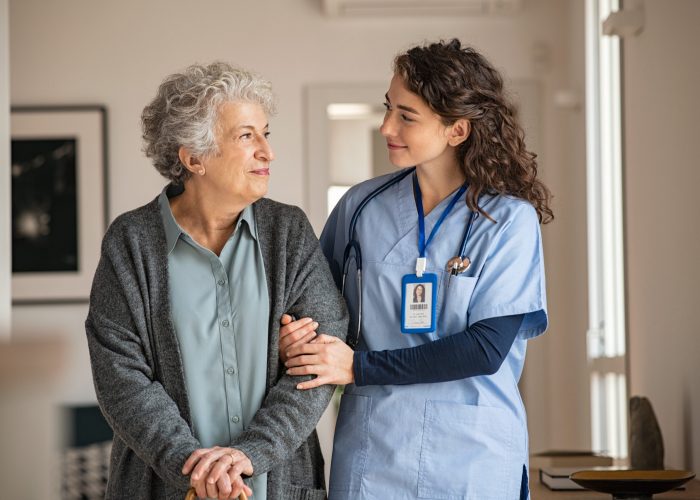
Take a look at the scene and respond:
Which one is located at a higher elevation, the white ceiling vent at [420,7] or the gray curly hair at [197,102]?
the white ceiling vent at [420,7]

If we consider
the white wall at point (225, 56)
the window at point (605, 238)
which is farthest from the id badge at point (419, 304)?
the white wall at point (225, 56)

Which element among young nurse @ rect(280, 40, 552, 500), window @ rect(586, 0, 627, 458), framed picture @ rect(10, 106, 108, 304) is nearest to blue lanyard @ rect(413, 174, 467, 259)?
young nurse @ rect(280, 40, 552, 500)

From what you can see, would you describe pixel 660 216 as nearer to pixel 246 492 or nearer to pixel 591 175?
pixel 591 175

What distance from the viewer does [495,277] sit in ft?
6.62

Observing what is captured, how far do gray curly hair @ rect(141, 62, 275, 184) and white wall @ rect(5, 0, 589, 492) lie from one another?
2.85m

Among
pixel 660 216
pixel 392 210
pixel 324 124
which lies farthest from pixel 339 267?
pixel 324 124

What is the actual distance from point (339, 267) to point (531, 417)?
289 centimetres

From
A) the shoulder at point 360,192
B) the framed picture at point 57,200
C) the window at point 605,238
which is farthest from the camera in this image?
the framed picture at point 57,200

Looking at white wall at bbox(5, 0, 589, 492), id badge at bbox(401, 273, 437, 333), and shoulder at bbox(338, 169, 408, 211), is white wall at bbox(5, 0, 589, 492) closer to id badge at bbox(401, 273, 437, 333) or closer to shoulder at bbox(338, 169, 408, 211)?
shoulder at bbox(338, 169, 408, 211)

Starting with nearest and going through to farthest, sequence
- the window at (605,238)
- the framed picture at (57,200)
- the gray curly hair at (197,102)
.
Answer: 1. the gray curly hair at (197,102)
2. the window at (605,238)
3. the framed picture at (57,200)

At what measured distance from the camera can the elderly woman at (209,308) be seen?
184 cm

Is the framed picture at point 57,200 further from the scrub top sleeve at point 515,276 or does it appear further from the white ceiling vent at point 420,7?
the scrub top sleeve at point 515,276

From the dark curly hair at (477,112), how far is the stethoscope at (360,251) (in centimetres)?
8

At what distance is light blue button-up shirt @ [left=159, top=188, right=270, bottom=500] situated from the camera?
1892 millimetres
